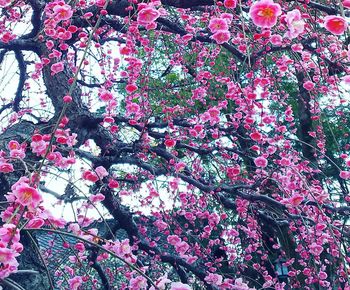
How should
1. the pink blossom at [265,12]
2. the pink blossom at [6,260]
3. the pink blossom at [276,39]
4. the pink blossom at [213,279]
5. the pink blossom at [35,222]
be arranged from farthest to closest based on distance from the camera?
the pink blossom at [213,279] < the pink blossom at [276,39] < the pink blossom at [265,12] < the pink blossom at [35,222] < the pink blossom at [6,260]

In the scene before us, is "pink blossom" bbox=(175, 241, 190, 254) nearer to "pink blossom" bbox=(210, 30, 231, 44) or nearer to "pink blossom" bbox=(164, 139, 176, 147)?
"pink blossom" bbox=(164, 139, 176, 147)

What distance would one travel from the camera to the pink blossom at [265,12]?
173 cm

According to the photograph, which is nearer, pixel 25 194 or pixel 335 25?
pixel 25 194

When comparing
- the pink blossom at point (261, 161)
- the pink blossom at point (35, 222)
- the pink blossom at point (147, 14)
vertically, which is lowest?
the pink blossom at point (261, 161)

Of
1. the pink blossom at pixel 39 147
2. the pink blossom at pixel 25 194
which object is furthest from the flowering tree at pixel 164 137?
the pink blossom at pixel 25 194

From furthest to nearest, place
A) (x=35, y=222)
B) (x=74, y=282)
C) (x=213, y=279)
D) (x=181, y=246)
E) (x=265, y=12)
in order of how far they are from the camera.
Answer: (x=181, y=246)
(x=213, y=279)
(x=74, y=282)
(x=265, y=12)
(x=35, y=222)

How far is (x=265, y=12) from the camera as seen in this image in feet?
5.83

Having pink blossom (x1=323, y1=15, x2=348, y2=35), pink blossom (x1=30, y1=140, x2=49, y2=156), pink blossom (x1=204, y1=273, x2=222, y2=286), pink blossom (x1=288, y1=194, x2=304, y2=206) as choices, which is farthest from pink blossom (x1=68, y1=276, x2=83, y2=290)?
pink blossom (x1=323, y1=15, x2=348, y2=35)

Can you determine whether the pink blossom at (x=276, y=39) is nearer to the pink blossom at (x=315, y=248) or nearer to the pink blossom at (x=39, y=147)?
the pink blossom at (x=315, y=248)

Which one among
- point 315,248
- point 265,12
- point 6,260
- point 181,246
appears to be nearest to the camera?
point 6,260

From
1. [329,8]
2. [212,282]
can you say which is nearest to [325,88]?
[329,8]

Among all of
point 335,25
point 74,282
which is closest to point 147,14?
point 335,25

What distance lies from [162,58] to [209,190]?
9.07 ft

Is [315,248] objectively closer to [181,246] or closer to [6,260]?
[181,246]
